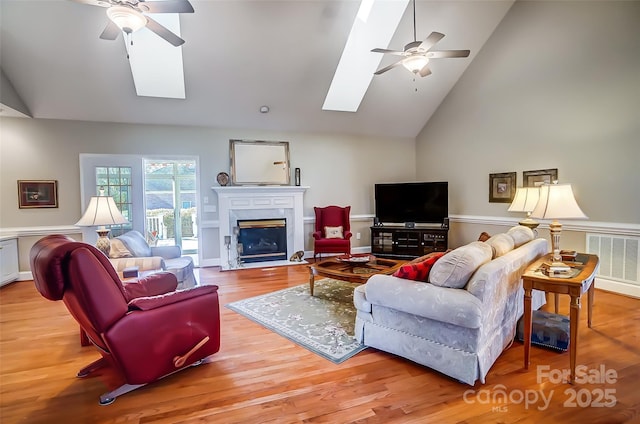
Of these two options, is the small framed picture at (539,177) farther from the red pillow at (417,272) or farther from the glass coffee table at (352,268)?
the red pillow at (417,272)

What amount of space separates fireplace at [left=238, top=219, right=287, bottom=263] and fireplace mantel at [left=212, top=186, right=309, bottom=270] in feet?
0.33

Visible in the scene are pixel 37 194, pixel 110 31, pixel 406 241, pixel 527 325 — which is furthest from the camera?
pixel 406 241

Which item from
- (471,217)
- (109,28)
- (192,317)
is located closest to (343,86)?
(471,217)

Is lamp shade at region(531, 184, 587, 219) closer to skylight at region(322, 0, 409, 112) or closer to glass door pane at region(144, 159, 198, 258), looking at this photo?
skylight at region(322, 0, 409, 112)

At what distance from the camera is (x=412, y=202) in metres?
6.73

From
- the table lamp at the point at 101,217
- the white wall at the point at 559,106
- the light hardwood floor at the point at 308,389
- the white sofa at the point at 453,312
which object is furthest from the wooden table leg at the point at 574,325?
the table lamp at the point at 101,217

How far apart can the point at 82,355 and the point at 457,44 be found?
6.58m

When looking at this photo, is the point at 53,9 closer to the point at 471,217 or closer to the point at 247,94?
the point at 247,94

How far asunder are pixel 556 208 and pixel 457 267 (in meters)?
1.19

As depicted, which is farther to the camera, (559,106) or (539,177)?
(539,177)

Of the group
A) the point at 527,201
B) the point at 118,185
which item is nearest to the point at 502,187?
the point at 527,201

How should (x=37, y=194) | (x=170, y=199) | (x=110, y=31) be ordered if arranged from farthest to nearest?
(x=170, y=199), (x=37, y=194), (x=110, y=31)

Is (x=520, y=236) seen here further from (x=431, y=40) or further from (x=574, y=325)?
(x=431, y=40)

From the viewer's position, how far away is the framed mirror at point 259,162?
6344mm
